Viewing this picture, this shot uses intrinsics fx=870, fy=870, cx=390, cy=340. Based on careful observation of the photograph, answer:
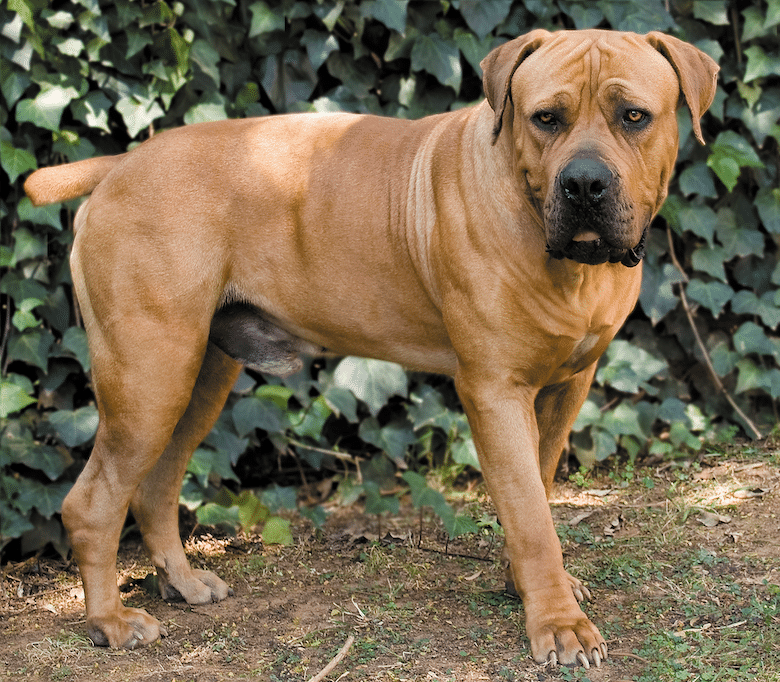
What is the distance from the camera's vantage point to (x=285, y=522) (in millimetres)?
3443

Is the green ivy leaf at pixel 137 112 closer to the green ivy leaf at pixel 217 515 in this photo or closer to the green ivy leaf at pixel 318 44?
the green ivy leaf at pixel 318 44

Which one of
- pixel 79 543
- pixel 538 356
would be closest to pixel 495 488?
pixel 538 356

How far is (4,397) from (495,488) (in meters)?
1.96

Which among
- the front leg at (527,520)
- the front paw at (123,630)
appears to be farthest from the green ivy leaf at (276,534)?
the front leg at (527,520)

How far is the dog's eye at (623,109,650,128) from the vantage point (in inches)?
85.8

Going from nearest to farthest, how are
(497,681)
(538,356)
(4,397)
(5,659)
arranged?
1. (497,681)
2. (538,356)
3. (5,659)
4. (4,397)

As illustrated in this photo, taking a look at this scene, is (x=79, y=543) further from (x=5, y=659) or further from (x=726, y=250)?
(x=726, y=250)

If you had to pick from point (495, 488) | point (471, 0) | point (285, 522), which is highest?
point (471, 0)

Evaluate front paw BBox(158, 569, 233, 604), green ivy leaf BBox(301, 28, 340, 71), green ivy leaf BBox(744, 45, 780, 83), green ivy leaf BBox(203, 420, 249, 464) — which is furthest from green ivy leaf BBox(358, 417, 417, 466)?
green ivy leaf BBox(744, 45, 780, 83)

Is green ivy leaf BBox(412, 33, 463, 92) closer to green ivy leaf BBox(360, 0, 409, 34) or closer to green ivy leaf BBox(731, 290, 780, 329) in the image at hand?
green ivy leaf BBox(360, 0, 409, 34)

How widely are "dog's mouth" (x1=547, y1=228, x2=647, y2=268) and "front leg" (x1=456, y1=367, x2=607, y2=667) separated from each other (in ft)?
1.26

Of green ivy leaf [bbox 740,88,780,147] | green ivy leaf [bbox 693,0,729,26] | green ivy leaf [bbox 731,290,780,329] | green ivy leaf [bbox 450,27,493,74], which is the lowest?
green ivy leaf [bbox 731,290,780,329]

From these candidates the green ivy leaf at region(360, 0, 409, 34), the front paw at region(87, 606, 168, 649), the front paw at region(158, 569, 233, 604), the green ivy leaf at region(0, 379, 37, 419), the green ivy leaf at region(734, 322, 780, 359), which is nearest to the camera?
the front paw at region(87, 606, 168, 649)

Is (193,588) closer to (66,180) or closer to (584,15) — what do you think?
(66,180)
